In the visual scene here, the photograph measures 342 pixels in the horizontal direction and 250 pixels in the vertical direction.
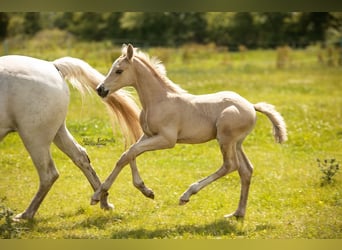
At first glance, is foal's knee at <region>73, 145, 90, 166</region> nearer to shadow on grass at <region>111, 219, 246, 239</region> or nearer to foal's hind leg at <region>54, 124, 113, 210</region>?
foal's hind leg at <region>54, 124, 113, 210</region>

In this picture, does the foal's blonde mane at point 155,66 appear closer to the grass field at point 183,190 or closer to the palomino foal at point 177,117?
the palomino foal at point 177,117

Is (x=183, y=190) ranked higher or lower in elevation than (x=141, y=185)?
lower

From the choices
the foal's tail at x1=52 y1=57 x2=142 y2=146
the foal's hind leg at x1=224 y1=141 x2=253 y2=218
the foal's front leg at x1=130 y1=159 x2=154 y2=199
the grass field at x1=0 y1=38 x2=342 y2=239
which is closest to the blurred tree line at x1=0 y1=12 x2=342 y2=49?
the grass field at x1=0 y1=38 x2=342 y2=239

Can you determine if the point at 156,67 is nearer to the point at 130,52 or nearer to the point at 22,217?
the point at 130,52

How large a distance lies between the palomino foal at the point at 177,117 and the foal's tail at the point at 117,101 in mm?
297

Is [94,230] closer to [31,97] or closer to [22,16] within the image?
[31,97]

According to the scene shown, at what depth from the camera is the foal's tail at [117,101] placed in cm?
505

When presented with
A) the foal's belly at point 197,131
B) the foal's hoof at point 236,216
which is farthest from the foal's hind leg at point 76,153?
the foal's hoof at point 236,216

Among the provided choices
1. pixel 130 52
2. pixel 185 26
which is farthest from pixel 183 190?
pixel 185 26

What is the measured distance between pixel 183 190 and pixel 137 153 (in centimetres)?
97

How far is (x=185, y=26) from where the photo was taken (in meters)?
8.70

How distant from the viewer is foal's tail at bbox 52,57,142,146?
5.05 meters

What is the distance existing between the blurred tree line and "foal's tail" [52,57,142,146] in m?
2.58

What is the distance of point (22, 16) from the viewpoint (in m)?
9.17
